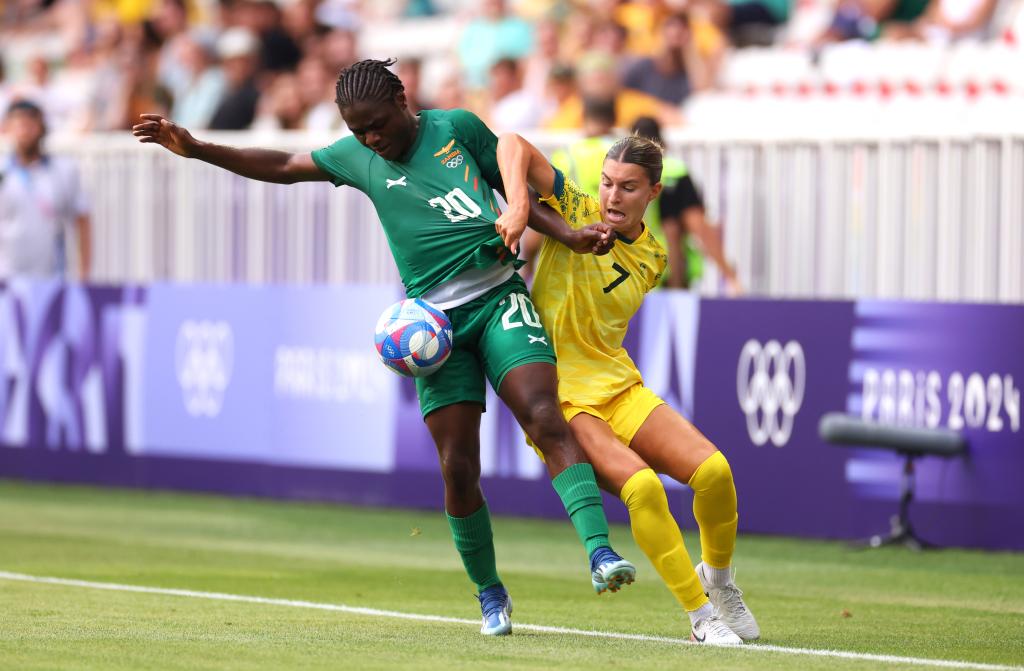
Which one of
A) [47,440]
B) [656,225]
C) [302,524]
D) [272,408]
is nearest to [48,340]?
[47,440]

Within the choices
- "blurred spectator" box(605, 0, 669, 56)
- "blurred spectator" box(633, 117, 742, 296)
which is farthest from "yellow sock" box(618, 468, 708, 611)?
"blurred spectator" box(605, 0, 669, 56)

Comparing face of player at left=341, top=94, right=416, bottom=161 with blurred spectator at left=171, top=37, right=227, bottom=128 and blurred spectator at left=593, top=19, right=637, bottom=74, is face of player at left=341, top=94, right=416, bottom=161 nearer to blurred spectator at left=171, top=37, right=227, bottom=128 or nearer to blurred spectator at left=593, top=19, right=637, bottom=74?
blurred spectator at left=593, top=19, right=637, bottom=74

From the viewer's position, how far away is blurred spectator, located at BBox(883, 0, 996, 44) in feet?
50.9

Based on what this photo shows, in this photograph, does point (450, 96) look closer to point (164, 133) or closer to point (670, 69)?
point (670, 69)

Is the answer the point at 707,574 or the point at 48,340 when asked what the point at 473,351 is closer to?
the point at 707,574

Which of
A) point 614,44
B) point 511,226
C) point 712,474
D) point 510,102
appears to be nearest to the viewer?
point 511,226

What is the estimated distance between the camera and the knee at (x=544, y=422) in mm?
7289

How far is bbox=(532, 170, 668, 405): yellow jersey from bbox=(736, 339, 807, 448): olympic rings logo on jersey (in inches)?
174

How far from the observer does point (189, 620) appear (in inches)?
319

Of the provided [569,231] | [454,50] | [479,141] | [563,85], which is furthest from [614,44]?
[569,231]

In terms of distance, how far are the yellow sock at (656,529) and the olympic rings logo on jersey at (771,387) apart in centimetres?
488

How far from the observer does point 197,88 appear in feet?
63.4

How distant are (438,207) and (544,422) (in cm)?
96

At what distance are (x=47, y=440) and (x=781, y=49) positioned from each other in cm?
709
